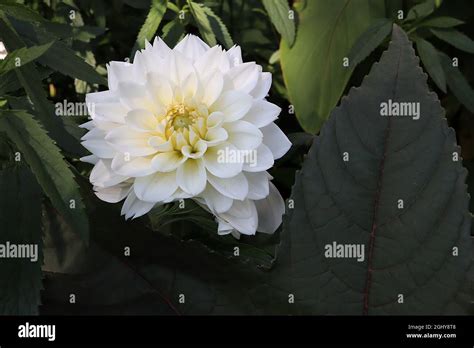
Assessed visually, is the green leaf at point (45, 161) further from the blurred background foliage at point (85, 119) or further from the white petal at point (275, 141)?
the white petal at point (275, 141)

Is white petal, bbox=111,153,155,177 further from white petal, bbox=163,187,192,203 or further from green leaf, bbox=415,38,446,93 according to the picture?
green leaf, bbox=415,38,446,93

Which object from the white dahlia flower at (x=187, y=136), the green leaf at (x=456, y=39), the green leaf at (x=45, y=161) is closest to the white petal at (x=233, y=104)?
the white dahlia flower at (x=187, y=136)

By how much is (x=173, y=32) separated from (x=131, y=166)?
0.91ft

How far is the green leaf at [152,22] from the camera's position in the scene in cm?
67

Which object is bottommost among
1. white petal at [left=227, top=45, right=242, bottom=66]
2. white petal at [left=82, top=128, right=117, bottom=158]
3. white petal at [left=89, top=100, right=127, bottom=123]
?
white petal at [left=82, top=128, right=117, bottom=158]

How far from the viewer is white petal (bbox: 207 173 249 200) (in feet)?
1.50

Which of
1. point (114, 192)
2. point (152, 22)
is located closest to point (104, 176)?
point (114, 192)

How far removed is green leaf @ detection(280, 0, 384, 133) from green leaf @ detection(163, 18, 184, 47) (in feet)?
0.47

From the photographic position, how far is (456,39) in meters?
0.77

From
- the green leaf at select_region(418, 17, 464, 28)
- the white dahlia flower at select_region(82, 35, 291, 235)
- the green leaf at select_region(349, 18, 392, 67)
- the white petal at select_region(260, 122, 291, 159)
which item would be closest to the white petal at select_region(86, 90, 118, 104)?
the white dahlia flower at select_region(82, 35, 291, 235)

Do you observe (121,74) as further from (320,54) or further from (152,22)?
(320,54)

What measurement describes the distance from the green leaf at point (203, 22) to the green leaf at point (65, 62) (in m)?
0.16

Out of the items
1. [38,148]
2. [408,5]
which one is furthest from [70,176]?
[408,5]

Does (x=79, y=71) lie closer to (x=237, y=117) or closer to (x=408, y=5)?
(x=237, y=117)
